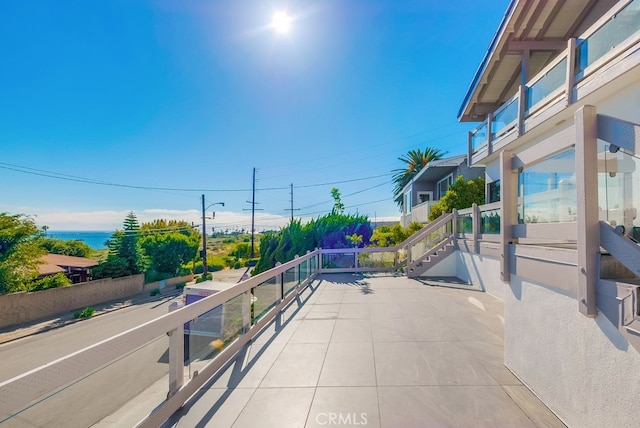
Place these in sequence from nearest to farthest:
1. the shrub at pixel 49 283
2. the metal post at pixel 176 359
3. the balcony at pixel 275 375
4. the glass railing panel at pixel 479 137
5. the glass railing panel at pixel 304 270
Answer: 1. the balcony at pixel 275 375
2. the metal post at pixel 176 359
3. the glass railing panel at pixel 304 270
4. the glass railing panel at pixel 479 137
5. the shrub at pixel 49 283

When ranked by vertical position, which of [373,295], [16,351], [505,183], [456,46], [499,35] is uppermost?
[456,46]

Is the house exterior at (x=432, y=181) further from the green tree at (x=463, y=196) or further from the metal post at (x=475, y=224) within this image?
the metal post at (x=475, y=224)

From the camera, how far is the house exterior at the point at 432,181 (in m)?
14.7

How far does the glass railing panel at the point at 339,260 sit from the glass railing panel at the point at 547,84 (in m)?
7.30

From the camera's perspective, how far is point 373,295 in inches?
286

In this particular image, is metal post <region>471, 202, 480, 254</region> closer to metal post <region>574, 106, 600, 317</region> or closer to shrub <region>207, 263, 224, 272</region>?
metal post <region>574, 106, 600, 317</region>

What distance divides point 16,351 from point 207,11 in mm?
14962

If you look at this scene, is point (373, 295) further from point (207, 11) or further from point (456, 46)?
point (456, 46)

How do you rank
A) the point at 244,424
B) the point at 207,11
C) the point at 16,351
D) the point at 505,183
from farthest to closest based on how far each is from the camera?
the point at 16,351, the point at 207,11, the point at 505,183, the point at 244,424

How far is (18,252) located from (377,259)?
19291 millimetres

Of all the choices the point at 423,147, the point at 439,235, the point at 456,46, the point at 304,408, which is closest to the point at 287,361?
the point at 304,408

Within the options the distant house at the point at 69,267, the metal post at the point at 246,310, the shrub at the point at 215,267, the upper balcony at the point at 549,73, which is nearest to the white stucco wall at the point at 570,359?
the metal post at the point at 246,310

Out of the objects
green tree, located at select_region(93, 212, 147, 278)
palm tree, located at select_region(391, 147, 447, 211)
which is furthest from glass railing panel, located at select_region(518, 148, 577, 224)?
palm tree, located at select_region(391, 147, 447, 211)

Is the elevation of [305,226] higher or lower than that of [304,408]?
higher
